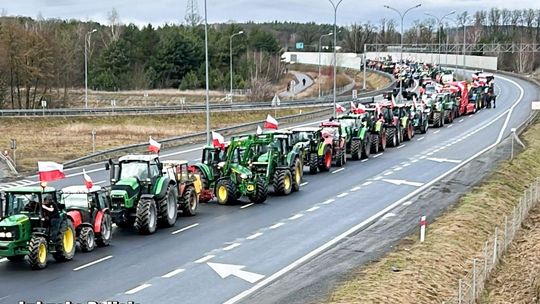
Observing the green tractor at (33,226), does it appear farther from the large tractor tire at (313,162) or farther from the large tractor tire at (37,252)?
the large tractor tire at (313,162)

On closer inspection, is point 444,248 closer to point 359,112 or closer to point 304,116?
point 359,112

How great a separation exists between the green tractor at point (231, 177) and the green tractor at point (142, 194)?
383 cm

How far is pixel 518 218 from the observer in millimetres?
27766

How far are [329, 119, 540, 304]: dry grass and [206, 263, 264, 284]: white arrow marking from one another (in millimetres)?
2280

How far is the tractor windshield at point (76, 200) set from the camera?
22734 mm

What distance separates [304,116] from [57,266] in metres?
50.1

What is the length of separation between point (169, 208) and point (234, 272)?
6149 millimetres

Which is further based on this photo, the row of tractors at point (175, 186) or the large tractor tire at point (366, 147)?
the large tractor tire at point (366, 147)

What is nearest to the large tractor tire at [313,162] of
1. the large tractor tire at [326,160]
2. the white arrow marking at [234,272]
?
the large tractor tire at [326,160]

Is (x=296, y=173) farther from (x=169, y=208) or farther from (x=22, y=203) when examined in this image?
(x=22, y=203)

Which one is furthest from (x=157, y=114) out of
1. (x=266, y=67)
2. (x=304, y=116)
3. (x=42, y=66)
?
(x=266, y=67)

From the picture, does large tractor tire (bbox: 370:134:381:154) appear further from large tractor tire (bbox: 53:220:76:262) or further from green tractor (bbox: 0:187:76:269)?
green tractor (bbox: 0:187:76:269)

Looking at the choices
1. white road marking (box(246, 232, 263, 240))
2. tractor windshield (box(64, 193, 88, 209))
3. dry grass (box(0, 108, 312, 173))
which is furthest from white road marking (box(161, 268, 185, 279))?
dry grass (box(0, 108, 312, 173))

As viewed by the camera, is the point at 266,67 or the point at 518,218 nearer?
the point at 518,218
